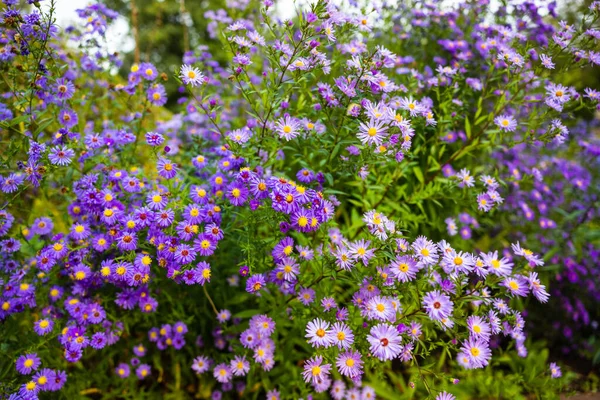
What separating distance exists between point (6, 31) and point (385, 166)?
89.5 inches

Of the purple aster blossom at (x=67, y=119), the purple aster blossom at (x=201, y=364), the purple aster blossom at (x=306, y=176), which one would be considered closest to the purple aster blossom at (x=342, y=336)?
the purple aster blossom at (x=306, y=176)

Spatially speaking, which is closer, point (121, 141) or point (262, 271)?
point (262, 271)

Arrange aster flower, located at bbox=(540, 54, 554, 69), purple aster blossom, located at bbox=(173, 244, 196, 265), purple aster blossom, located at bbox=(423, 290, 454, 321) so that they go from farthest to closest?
1. aster flower, located at bbox=(540, 54, 554, 69)
2. purple aster blossom, located at bbox=(173, 244, 196, 265)
3. purple aster blossom, located at bbox=(423, 290, 454, 321)

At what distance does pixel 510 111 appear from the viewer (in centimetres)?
308

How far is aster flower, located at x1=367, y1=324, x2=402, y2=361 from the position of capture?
1.54 meters

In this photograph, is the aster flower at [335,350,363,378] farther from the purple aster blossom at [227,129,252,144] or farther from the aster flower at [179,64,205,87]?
the aster flower at [179,64,205,87]

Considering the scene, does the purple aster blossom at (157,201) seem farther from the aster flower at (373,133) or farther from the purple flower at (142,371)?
the purple flower at (142,371)

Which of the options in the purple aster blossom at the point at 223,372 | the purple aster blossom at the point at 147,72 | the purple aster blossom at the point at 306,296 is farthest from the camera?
the purple aster blossom at the point at 147,72

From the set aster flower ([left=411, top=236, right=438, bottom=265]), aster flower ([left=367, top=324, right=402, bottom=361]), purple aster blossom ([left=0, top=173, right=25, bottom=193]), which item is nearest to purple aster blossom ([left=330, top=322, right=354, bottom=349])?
aster flower ([left=367, top=324, right=402, bottom=361])

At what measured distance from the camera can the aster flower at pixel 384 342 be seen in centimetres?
154

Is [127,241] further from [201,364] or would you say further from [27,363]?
[201,364]

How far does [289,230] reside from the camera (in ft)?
7.98

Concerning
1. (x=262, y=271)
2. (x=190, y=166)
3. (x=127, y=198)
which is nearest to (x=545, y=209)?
(x=262, y=271)

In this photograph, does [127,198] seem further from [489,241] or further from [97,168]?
[489,241]
